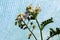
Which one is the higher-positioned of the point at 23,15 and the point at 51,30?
the point at 23,15

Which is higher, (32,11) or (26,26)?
(32,11)

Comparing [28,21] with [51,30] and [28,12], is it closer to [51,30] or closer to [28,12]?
[28,12]

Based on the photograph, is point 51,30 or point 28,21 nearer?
point 28,21

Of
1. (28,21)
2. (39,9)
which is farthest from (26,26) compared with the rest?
(39,9)

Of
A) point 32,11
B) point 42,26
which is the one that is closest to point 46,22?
point 42,26

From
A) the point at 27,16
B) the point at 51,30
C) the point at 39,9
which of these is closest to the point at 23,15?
the point at 27,16

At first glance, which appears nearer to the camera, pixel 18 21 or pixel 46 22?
pixel 18 21

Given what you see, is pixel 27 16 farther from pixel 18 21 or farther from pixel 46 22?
pixel 46 22
